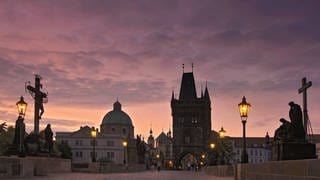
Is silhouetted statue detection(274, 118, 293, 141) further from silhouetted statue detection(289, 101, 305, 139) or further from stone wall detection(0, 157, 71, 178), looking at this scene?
stone wall detection(0, 157, 71, 178)

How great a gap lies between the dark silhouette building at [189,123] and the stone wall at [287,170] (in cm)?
15918

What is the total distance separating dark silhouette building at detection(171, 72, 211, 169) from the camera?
599 feet

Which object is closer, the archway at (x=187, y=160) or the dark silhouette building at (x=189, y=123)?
the dark silhouette building at (x=189, y=123)

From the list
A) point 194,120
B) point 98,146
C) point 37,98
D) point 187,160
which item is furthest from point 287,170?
point 187,160

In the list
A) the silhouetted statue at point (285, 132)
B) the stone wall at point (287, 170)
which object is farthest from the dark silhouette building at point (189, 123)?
the silhouetted statue at point (285, 132)

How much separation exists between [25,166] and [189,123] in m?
155

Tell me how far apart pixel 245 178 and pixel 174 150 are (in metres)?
157

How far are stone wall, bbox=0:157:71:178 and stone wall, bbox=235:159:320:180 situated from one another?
39.6 ft

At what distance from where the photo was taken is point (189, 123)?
184 metres

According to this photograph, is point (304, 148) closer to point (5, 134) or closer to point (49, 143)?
point (49, 143)

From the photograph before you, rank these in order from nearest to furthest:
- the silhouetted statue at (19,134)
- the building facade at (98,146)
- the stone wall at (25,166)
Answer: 1. the stone wall at (25,166)
2. the silhouetted statue at (19,134)
3. the building facade at (98,146)

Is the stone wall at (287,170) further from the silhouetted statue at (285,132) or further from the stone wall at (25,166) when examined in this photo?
the stone wall at (25,166)

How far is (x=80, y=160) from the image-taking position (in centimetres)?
18775

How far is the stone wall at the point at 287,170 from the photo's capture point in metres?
12.7
